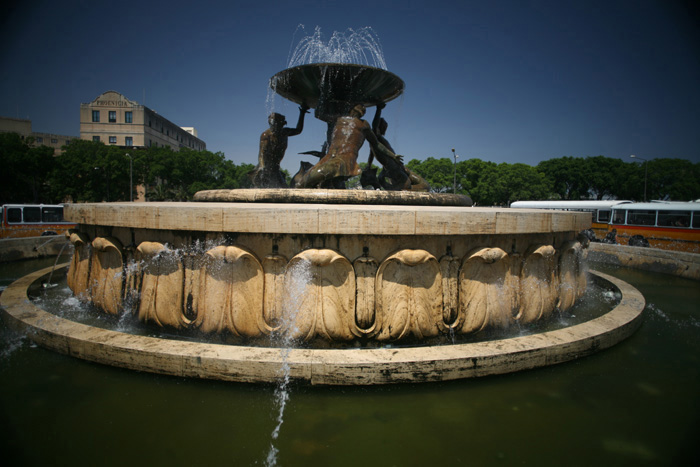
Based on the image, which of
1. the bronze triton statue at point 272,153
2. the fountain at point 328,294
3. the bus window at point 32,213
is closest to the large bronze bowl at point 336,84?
the bronze triton statue at point 272,153

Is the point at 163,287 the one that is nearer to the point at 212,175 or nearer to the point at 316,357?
the point at 316,357

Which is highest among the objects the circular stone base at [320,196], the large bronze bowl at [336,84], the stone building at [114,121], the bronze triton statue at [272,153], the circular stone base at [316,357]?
the stone building at [114,121]

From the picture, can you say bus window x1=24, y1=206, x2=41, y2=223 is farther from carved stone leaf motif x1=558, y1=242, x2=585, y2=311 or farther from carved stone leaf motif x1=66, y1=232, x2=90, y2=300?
carved stone leaf motif x1=558, y1=242, x2=585, y2=311

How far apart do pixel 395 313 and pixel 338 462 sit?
1.58 m

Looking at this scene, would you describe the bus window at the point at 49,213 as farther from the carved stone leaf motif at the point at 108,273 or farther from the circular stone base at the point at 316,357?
the circular stone base at the point at 316,357

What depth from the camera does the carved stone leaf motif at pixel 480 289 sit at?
12.9 feet

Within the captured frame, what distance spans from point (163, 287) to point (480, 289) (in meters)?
3.27

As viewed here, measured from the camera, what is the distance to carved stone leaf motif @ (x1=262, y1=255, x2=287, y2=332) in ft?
12.2

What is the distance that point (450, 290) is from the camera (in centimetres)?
391

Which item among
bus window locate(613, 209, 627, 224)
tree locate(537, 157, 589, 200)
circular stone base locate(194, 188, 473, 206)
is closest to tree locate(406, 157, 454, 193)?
tree locate(537, 157, 589, 200)

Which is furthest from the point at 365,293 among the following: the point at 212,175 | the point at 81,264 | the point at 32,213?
the point at 212,175

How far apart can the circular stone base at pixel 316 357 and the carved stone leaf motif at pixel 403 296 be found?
14.5 inches

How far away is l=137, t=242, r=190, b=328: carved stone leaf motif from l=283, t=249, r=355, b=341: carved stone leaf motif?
1200mm

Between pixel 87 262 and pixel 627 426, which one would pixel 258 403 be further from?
pixel 87 262
